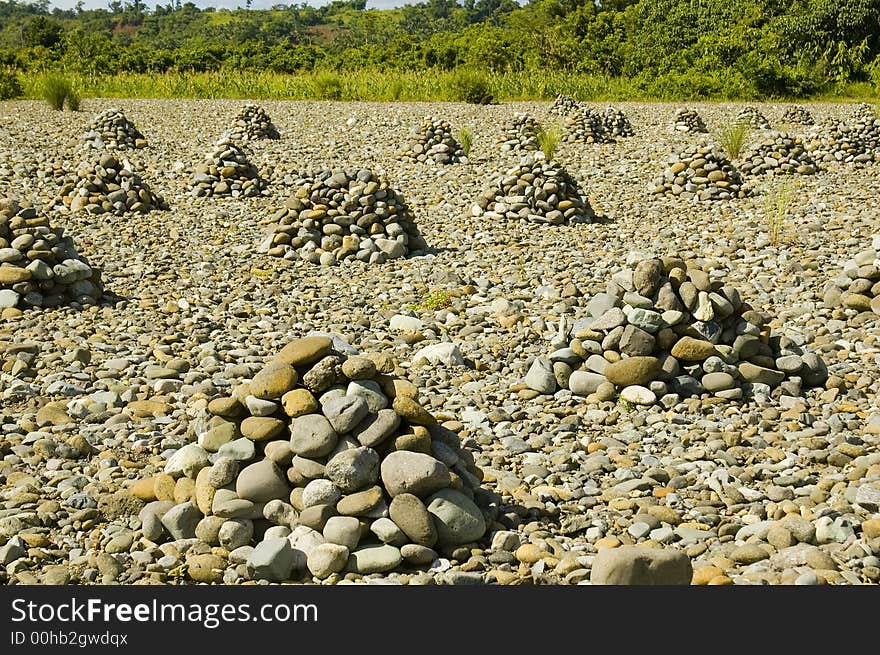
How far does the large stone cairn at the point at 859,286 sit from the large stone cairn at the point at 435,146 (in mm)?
8173

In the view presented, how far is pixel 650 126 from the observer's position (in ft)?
59.7

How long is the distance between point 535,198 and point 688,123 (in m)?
8.69

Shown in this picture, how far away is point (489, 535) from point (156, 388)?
108 inches

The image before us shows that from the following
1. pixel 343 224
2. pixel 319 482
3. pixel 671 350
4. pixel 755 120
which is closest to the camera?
pixel 319 482

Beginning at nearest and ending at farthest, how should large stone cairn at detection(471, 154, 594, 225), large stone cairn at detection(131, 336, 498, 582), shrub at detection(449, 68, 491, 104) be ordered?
large stone cairn at detection(131, 336, 498, 582) → large stone cairn at detection(471, 154, 594, 225) → shrub at detection(449, 68, 491, 104)

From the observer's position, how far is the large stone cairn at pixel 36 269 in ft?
22.1

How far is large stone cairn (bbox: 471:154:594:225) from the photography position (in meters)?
9.88

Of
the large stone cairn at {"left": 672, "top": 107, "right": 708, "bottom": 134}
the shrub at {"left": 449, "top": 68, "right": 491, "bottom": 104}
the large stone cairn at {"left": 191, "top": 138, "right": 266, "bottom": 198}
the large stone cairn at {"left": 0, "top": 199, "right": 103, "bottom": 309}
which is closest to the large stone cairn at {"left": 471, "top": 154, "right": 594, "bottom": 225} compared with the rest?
the large stone cairn at {"left": 191, "top": 138, "right": 266, "bottom": 198}

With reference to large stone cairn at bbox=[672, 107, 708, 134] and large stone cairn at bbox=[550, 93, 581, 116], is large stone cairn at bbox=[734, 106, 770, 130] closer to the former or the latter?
large stone cairn at bbox=[672, 107, 708, 134]

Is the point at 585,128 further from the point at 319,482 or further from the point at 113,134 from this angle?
the point at 319,482

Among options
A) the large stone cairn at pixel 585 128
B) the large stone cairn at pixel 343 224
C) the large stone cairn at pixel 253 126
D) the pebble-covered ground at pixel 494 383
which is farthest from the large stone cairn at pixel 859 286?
the large stone cairn at pixel 253 126

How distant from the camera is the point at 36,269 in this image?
6801 mm

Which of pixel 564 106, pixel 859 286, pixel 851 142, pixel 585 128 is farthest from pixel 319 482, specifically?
pixel 564 106

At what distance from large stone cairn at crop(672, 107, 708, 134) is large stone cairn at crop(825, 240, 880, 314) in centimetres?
1075
